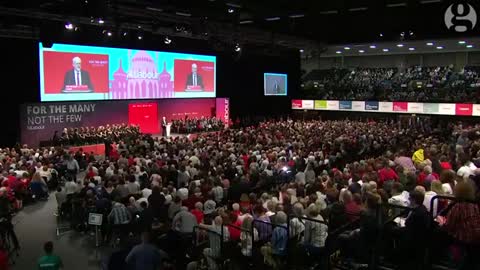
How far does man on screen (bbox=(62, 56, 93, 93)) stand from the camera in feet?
76.3

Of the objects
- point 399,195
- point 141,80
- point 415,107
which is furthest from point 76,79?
point 415,107

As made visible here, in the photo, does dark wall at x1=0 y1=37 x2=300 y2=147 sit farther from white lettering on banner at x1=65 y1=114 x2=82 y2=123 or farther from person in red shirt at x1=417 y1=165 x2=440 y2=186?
person in red shirt at x1=417 y1=165 x2=440 y2=186

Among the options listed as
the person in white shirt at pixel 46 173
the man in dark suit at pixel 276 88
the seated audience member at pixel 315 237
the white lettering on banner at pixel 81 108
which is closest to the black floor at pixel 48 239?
the person in white shirt at pixel 46 173

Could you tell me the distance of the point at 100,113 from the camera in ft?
87.1

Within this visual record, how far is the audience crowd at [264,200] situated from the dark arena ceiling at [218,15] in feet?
18.1

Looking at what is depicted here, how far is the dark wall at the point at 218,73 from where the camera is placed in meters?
21.4

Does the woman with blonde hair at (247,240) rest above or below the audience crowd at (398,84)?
below

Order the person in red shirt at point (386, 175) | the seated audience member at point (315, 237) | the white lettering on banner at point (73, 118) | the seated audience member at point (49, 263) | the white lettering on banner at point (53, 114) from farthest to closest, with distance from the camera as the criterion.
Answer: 1. the white lettering on banner at point (73, 118)
2. the white lettering on banner at point (53, 114)
3. the person in red shirt at point (386, 175)
4. the seated audience member at point (315, 237)
5. the seated audience member at point (49, 263)

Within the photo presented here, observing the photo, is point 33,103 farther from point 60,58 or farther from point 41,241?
point 41,241

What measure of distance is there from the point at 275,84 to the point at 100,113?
52.5 ft

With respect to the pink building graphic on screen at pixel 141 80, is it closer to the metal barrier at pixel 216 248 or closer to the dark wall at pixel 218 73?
the dark wall at pixel 218 73

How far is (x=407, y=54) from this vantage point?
42.4 metres

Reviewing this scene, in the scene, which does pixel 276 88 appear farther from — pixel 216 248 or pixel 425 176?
pixel 216 248

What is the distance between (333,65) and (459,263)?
142ft
